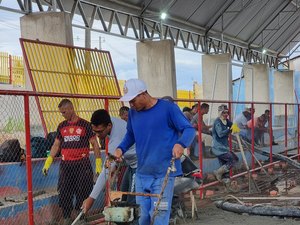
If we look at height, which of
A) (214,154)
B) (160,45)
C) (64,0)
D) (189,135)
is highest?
(64,0)

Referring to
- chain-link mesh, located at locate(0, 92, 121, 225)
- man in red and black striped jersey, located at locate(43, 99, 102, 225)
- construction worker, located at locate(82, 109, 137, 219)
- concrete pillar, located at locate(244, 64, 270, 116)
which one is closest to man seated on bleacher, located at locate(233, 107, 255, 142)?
chain-link mesh, located at locate(0, 92, 121, 225)

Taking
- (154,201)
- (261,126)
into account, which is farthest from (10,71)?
(154,201)

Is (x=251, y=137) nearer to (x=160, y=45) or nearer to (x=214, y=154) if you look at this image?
(x=214, y=154)

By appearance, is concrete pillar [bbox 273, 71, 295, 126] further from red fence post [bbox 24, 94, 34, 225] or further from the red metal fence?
red fence post [bbox 24, 94, 34, 225]

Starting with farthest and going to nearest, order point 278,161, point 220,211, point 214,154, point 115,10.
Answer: point 115,10, point 278,161, point 214,154, point 220,211

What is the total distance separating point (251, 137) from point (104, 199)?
4.89 metres

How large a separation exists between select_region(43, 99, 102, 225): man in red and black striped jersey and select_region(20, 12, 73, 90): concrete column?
234 inches

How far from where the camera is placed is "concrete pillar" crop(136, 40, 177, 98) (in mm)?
16297

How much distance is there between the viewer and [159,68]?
53.8 ft

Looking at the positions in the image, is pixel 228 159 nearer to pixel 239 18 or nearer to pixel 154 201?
pixel 154 201

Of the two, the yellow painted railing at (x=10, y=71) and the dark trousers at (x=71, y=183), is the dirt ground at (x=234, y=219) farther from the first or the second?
the yellow painted railing at (x=10, y=71)

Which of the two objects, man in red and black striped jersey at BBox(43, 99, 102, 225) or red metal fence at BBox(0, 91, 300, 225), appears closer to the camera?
red metal fence at BBox(0, 91, 300, 225)

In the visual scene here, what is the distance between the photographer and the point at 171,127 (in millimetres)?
4027

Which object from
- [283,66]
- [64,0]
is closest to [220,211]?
[64,0]
